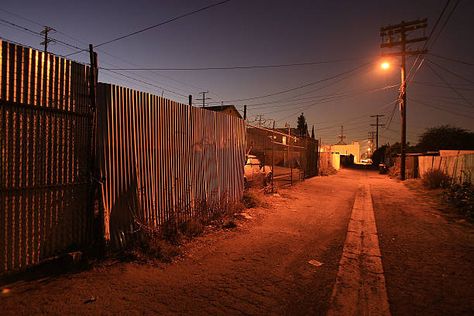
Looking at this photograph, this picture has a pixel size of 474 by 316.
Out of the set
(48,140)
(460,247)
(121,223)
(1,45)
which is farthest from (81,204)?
(460,247)

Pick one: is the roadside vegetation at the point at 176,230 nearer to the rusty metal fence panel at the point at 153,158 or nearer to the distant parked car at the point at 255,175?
the rusty metal fence panel at the point at 153,158

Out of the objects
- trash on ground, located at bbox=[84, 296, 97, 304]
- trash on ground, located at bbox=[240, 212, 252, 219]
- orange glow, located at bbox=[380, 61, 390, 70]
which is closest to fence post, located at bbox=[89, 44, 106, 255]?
trash on ground, located at bbox=[84, 296, 97, 304]

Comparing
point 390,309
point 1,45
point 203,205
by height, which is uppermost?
point 1,45

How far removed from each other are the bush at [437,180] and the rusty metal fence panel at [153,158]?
1328cm

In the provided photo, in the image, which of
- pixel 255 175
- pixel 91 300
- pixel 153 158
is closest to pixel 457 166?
pixel 255 175

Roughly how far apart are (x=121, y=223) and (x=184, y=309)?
2150 millimetres

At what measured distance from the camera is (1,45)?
140 inches

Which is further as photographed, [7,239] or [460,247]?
[460,247]

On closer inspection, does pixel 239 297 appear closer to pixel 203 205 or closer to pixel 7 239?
pixel 7 239

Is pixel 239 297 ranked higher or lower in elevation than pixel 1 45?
lower

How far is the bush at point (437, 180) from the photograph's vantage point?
15529 mm

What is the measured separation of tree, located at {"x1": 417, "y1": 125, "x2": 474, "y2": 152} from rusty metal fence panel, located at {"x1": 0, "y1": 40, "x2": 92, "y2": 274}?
43.6 m

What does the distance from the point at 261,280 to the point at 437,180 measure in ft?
51.7

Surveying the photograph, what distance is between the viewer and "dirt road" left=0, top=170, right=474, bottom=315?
11.4 ft
